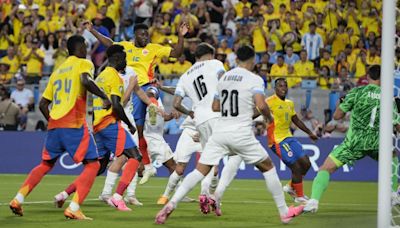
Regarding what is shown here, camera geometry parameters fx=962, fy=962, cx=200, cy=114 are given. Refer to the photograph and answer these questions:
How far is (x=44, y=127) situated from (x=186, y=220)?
45.8ft

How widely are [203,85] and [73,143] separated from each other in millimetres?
2336

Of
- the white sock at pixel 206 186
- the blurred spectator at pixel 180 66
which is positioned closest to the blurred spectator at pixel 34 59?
the blurred spectator at pixel 180 66

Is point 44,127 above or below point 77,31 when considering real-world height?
below

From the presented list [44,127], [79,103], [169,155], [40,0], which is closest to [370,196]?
[169,155]

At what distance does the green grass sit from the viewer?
12.3m

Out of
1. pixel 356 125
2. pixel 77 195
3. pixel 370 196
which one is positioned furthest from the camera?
pixel 370 196

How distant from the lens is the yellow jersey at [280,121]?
17.4 metres

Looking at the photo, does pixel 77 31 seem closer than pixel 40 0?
Yes

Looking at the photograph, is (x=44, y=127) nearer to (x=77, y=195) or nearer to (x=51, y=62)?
(x=51, y=62)

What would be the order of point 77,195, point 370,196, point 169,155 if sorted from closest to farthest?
point 77,195 → point 169,155 → point 370,196

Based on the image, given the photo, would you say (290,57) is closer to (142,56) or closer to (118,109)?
(142,56)

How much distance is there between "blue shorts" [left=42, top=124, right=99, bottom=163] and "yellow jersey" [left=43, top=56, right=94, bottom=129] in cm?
8

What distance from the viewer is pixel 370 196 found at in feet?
62.1

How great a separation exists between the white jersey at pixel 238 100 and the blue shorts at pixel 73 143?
5.76ft
